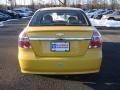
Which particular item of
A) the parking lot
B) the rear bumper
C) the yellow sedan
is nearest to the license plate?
the yellow sedan

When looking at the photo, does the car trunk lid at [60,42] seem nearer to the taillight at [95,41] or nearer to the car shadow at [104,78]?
the taillight at [95,41]

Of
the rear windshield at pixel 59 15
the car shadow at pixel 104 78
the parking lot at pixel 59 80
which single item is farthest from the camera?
the rear windshield at pixel 59 15

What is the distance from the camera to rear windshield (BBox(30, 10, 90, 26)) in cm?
807

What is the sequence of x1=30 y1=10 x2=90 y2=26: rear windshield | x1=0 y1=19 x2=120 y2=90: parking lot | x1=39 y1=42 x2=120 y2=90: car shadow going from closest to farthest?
x1=0 y1=19 x2=120 y2=90: parking lot < x1=39 y1=42 x2=120 y2=90: car shadow < x1=30 y1=10 x2=90 y2=26: rear windshield

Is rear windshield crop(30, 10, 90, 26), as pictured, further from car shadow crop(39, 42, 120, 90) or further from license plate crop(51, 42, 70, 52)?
car shadow crop(39, 42, 120, 90)

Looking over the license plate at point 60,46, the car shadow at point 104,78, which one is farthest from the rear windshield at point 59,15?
the car shadow at point 104,78

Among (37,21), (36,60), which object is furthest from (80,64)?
(37,21)

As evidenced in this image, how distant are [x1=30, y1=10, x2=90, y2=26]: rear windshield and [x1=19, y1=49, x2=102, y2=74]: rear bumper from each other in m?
1.14

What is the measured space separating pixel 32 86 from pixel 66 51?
36.5 inches

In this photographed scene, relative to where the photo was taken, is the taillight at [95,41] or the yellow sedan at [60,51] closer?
the yellow sedan at [60,51]

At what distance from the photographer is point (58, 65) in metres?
6.95

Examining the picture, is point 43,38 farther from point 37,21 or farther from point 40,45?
point 37,21

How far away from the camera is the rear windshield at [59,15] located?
8.07 m

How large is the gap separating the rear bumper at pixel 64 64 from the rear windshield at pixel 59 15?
114 cm
